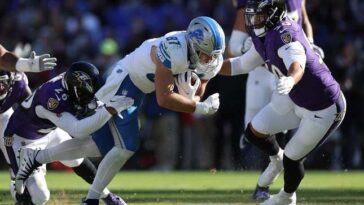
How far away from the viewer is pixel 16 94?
9469 millimetres

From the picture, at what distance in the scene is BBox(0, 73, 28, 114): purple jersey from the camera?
9445 mm

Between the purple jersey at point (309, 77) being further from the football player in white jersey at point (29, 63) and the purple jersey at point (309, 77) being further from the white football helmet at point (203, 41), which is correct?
the football player in white jersey at point (29, 63)

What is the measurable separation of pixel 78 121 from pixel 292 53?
69.3 inches

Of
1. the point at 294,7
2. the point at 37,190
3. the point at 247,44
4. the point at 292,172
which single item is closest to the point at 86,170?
the point at 37,190

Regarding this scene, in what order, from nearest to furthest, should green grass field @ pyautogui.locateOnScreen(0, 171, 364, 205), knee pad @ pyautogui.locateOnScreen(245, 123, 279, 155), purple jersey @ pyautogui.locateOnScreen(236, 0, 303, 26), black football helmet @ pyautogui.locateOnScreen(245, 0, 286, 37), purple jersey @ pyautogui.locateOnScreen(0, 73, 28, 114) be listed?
black football helmet @ pyautogui.locateOnScreen(245, 0, 286, 37), knee pad @ pyautogui.locateOnScreen(245, 123, 279, 155), purple jersey @ pyautogui.locateOnScreen(0, 73, 28, 114), green grass field @ pyautogui.locateOnScreen(0, 171, 364, 205), purple jersey @ pyautogui.locateOnScreen(236, 0, 303, 26)

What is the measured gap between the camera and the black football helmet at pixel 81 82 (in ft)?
27.9

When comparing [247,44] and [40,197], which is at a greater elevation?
[247,44]

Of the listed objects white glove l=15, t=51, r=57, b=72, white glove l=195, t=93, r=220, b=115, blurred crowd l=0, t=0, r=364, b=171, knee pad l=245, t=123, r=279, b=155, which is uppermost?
white glove l=15, t=51, r=57, b=72

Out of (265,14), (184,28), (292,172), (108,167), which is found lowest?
(184,28)

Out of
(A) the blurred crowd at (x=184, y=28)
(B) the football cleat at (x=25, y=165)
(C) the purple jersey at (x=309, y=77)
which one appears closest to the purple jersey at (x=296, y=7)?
(C) the purple jersey at (x=309, y=77)

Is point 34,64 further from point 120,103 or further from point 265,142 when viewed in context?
point 265,142

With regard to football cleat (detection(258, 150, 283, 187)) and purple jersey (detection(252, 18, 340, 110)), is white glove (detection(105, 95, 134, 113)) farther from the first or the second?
football cleat (detection(258, 150, 283, 187))

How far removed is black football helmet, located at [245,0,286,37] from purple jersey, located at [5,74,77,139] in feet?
5.45

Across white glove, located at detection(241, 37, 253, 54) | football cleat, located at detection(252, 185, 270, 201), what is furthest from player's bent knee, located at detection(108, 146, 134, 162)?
white glove, located at detection(241, 37, 253, 54)
